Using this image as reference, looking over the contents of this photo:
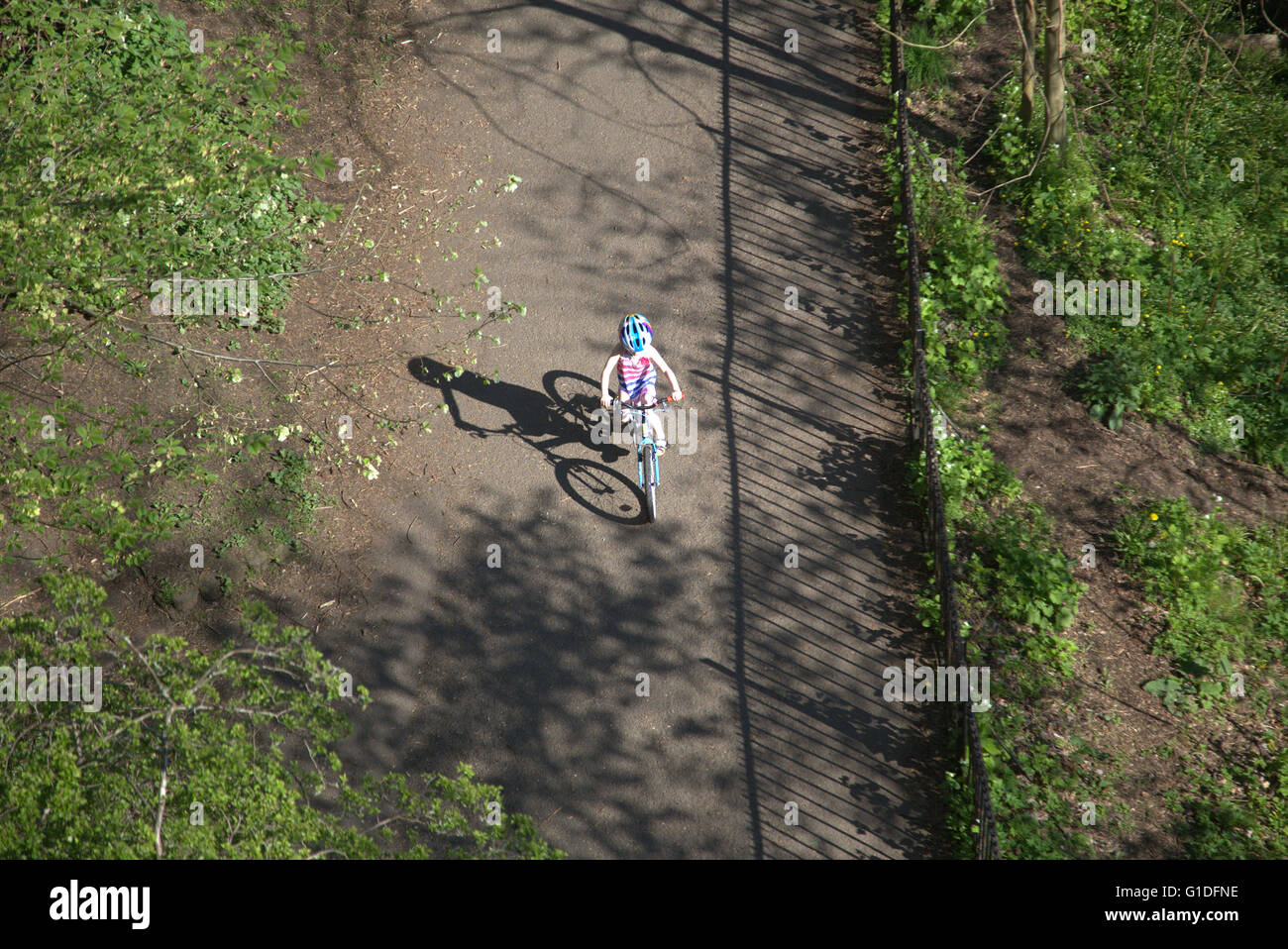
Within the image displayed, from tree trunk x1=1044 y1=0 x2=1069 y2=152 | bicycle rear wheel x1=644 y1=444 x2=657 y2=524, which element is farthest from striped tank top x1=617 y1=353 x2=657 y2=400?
tree trunk x1=1044 y1=0 x2=1069 y2=152

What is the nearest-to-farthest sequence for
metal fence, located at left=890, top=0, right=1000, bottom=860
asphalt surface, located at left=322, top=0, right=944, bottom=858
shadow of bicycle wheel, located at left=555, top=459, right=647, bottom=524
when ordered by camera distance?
metal fence, located at left=890, top=0, right=1000, bottom=860
asphalt surface, located at left=322, top=0, right=944, bottom=858
shadow of bicycle wheel, located at left=555, top=459, right=647, bottom=524

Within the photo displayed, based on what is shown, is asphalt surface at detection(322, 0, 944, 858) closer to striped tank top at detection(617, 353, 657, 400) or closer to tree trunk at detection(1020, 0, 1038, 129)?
striped tank top at detection(617, 353, 657, 400)

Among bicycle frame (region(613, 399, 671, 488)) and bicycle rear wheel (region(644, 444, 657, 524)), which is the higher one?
bicycle frame (region(613, 399, 671, 488))

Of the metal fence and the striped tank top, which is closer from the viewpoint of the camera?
the metal fence

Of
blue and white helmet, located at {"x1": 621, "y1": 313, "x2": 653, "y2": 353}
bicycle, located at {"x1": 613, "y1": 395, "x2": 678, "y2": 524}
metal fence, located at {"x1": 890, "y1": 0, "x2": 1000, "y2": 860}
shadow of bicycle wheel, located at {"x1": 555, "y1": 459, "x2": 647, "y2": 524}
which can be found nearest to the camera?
metal fence, located at {"x1": 890, "y1": 0, "x2": 1000, "y2": 860}

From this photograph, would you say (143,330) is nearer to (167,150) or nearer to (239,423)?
(239,423)

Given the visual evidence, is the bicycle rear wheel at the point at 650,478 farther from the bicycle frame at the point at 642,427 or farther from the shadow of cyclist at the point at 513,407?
the shadow of cyclist at the point at 513,407
